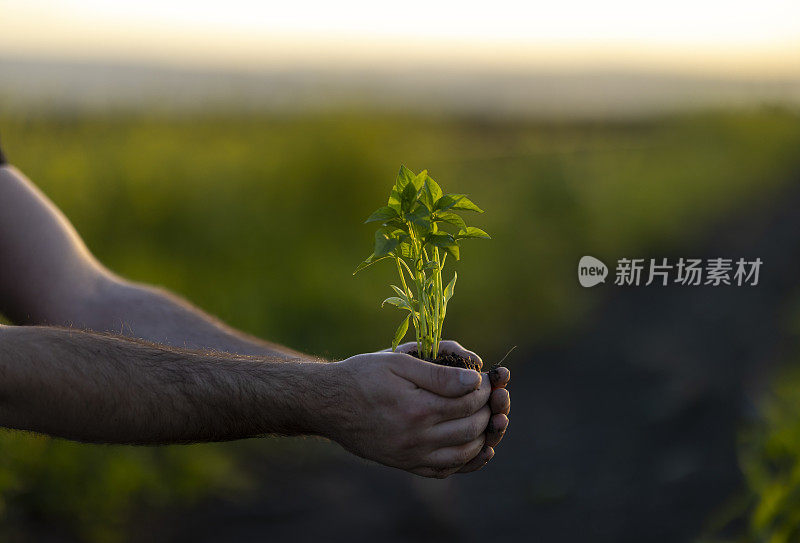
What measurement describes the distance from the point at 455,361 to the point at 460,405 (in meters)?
0.18

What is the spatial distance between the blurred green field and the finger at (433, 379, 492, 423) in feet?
7.62

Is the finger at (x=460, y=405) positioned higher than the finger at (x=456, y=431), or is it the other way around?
the finger at (x=460, y=405)

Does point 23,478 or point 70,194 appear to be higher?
point 70,194

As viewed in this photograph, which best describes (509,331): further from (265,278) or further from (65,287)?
(65,287)

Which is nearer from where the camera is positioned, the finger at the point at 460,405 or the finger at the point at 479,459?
the finger at the point at 460,405

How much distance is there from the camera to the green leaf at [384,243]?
5.34ft

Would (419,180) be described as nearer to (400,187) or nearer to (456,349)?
(400,187)

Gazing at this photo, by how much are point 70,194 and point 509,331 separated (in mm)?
3133

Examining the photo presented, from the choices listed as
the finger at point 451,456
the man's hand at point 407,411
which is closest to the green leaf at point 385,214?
the man's hand at point 407,411

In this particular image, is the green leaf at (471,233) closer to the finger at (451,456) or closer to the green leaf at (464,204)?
the green leaf at (464,204)

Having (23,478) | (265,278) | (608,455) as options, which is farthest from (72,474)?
(608,455)

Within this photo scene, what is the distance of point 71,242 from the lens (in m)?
2.44

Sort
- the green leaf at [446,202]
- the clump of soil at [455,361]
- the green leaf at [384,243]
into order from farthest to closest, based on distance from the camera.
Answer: the clump of soil at [455,361]
the green leaf at [446,202]
the green leaf at [384,243]

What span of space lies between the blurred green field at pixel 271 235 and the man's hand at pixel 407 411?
220 cm
